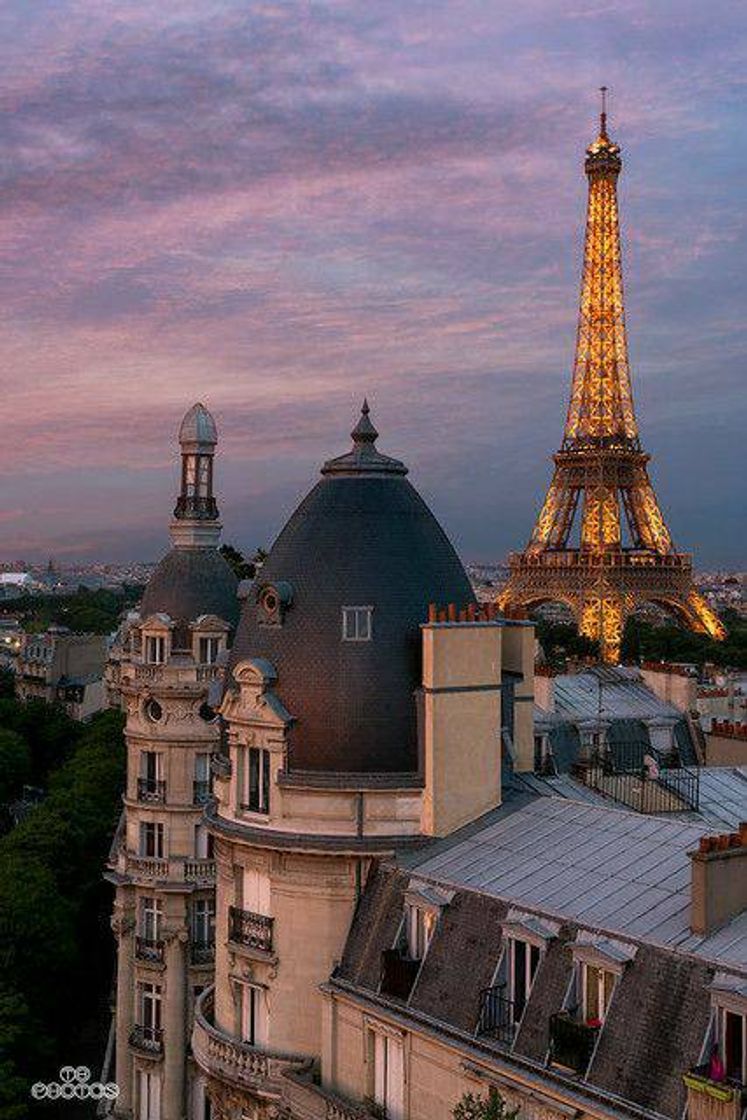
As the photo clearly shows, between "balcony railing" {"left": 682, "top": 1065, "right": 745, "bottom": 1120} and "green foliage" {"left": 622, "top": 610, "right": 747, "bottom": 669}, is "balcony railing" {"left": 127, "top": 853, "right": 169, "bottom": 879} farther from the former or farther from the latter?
"green foliage" {"left": 622, "top": 610, "right": 747, "bottom": 669}

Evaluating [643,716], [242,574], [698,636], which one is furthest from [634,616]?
[643,716]

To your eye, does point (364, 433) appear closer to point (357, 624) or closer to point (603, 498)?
point (357, 624)

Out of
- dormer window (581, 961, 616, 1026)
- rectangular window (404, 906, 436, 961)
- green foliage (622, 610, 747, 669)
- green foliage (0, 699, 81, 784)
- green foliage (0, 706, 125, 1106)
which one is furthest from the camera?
green foliage (622, 610, 747, 669)

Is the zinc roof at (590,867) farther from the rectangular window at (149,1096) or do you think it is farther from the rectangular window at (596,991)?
the rectangular window at (149,1096)

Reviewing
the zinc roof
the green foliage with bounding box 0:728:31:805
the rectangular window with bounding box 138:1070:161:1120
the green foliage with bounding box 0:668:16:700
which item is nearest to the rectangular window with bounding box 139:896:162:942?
the rectangular window with bounding box 138:1070:161:1120

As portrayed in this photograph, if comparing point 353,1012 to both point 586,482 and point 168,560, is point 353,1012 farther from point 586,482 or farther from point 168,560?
point 586,482

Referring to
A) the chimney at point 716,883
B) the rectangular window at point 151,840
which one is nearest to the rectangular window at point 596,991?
the chimney at point 716,883

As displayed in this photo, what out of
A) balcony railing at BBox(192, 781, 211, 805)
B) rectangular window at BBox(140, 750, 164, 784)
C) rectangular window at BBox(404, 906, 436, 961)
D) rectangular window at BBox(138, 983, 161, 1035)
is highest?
rectangular window at BBox(140, 750, 164, 784)
